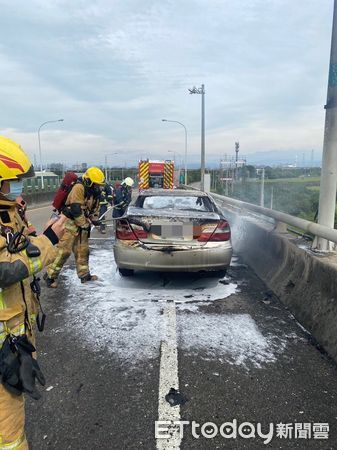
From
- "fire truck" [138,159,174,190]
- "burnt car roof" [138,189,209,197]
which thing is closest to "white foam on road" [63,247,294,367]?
"burnt car roof" [138,189,209,197]

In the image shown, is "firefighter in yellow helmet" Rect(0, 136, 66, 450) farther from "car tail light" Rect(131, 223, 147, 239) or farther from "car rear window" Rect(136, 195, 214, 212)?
"car rear window" Rect(136, 195, 214, 212)

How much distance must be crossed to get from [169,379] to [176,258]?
2.37m

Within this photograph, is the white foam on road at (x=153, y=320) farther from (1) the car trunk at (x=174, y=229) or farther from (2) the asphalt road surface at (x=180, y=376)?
(1) the car trunk at (x=174, y=229)

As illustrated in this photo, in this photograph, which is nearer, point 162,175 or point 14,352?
point 14,352

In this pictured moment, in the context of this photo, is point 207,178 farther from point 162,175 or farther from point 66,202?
point 66,202

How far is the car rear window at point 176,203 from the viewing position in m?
6.09

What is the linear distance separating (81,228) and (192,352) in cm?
318

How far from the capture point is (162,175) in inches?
1185

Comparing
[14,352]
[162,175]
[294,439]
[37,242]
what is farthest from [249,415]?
[162,175]

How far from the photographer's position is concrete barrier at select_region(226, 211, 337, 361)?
3.76m

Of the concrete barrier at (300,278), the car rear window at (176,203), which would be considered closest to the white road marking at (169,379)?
the concrete barrier at (300,278)

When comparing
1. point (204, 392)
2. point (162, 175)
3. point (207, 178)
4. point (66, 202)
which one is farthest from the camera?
point (162, 175)
